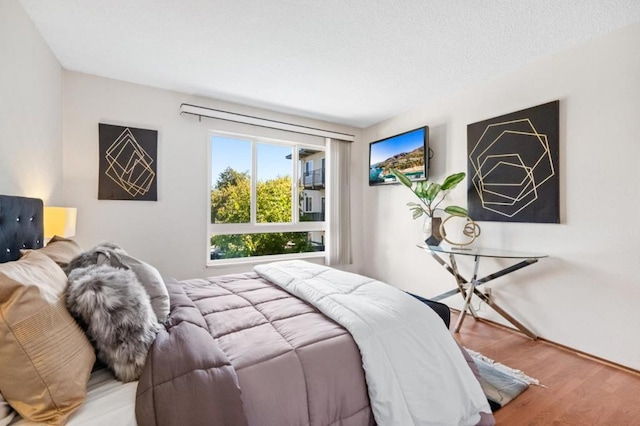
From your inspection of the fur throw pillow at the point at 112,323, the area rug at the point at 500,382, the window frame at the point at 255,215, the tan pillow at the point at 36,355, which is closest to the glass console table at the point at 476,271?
the area rug at the point at 500,382

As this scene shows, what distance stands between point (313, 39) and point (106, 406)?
2.48 m

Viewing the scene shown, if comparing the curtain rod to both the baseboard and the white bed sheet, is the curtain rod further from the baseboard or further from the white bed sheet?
the baseboard

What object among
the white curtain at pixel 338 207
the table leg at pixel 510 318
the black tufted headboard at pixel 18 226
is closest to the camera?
the black tufted headboard at pixel 18 226

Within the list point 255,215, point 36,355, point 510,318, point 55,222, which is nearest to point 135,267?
point 36,355

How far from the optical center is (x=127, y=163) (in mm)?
3072

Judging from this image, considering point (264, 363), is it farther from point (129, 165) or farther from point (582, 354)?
point (129, 165)

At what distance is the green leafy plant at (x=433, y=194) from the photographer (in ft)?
9.81

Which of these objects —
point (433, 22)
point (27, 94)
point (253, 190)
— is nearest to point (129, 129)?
point (27, 94)

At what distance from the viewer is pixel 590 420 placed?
1.60m

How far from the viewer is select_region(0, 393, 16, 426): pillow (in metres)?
0.78

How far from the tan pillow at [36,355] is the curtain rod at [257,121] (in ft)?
8.97

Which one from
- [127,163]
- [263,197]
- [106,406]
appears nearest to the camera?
[106,406]

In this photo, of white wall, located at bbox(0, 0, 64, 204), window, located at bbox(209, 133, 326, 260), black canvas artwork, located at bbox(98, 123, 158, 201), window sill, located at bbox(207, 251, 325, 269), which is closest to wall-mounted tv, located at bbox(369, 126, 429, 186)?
window, located at bbox(209, 133, 326, 260)

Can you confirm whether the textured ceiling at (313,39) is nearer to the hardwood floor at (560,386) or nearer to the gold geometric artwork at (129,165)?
the gold geometric artwork at (129,165)
